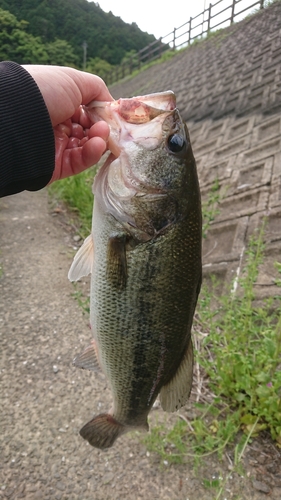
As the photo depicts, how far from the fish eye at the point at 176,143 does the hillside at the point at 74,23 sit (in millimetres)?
1865

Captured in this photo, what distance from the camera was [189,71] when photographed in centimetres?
1185

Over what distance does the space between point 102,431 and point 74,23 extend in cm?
292

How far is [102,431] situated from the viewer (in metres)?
1.71

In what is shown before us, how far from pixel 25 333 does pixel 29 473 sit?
1317 mm

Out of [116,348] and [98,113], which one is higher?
[98,113]

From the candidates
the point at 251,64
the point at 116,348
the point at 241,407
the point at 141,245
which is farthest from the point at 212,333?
the point at 251,64

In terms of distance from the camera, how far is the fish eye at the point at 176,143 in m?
1.47

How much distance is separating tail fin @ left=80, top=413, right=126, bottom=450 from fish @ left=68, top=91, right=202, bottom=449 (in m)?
0.42

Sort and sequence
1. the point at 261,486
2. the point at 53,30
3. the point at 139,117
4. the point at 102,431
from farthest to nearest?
1. the point at 53,30
2. the point at 261,486
3. the point at 102,431
4. the point at 139,117

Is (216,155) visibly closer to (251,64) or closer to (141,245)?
(251,64)

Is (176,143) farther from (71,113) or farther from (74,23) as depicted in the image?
(74,23)

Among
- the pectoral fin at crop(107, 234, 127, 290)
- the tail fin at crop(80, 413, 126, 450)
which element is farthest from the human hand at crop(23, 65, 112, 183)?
the tail fin at crop(80, 413, 126, 450)

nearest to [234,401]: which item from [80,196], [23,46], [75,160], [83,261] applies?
[83,261]

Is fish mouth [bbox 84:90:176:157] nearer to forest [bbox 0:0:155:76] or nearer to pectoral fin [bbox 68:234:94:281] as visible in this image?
pectoral fin [bbox 68:234:94:281]
